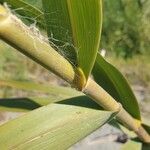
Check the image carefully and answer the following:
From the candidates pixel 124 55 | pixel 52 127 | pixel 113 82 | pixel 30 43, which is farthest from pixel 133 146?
pixel 124 55

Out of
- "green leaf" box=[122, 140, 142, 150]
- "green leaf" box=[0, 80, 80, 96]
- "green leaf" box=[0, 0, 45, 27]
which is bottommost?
"green leaf" box=[122, 140, 142, 150]

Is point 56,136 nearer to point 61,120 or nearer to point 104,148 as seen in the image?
point 61,120

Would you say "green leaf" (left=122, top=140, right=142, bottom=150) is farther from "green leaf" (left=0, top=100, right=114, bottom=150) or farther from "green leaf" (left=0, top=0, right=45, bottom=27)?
"green leaf" (left=0, top=0, right=45, bottom=27)

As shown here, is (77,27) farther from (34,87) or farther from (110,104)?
(34,87)

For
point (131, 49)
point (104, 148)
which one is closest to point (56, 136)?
point (104, 148)

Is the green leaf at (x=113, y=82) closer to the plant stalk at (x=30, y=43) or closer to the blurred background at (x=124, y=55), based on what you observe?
the plant stalk at (x=30, y=43)

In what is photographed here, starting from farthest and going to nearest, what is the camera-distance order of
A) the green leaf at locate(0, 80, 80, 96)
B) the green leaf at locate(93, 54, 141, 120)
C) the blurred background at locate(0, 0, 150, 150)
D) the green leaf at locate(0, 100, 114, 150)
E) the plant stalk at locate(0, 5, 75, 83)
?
the blurred background at locate(0, 0, 150, 150) < the green leaf at locate(0, 80, 80, 96) < the green leaf at locate(93, 54, 141, 120) < the green leaf at locate(0, 100, 114, 150) < the plant stalk at locate(0, 5, 75, 83)

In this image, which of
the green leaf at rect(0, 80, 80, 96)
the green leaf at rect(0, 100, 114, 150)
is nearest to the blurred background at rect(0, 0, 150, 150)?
the green leaf at rect(0, 80, 80, 96)
